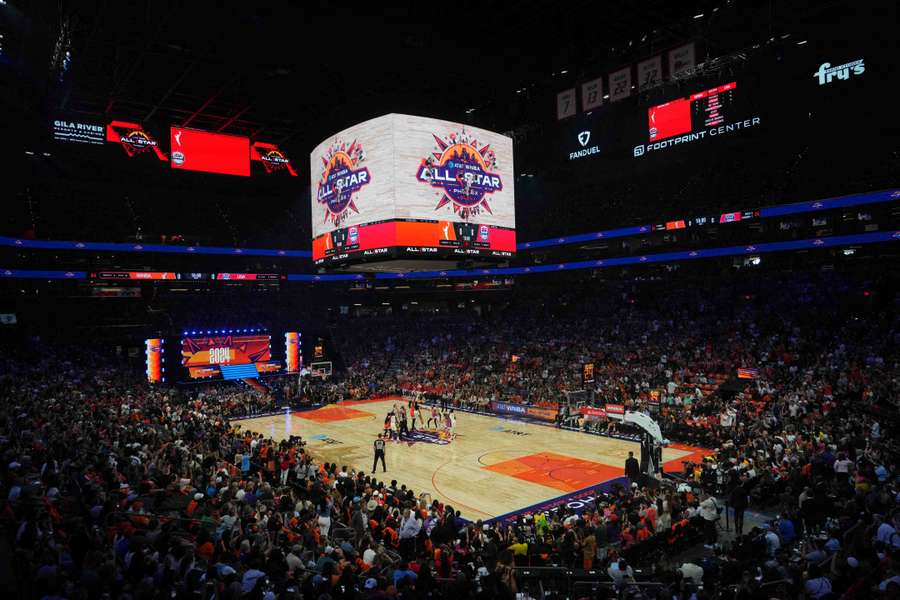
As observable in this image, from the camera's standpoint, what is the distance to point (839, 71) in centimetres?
1989

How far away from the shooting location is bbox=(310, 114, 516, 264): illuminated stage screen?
18.7m

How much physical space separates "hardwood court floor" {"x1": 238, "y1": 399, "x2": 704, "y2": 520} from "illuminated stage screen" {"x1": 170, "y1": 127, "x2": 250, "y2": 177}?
50.5 feet

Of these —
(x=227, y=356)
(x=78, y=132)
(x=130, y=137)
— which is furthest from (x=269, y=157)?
(x=227, y=356)

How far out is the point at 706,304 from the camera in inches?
1261

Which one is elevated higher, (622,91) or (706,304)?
(622,91)

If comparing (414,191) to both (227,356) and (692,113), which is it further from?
(227,356)

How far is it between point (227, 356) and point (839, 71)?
35687 millimetres

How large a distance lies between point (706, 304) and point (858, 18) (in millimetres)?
16056

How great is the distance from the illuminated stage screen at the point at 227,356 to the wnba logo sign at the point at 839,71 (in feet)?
112

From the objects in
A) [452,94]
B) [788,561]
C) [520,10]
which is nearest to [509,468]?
[788,561]

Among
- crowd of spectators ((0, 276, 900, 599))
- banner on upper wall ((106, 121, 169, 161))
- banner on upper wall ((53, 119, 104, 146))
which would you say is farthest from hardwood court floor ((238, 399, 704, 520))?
banner on upper wall ((53, 119, 104, 146))

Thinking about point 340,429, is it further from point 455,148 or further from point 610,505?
point 610,505

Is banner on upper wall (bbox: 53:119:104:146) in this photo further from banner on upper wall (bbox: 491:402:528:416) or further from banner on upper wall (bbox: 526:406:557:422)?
banner on upper wall (bbox: 526:406:557:422)

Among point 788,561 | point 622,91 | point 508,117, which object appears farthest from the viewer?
point 508,117
